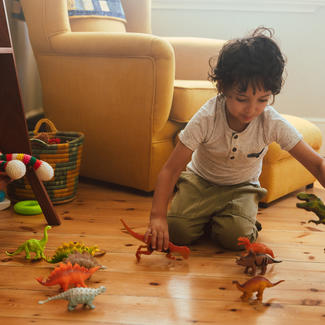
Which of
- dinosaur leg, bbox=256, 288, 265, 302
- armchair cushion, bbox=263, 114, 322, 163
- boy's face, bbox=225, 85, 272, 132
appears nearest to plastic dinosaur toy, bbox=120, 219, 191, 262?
dinosaur leg, bbox=256, 288, 265, 302

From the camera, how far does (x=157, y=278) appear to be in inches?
44.4

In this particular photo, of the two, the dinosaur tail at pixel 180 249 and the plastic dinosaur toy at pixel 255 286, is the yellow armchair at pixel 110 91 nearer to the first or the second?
the dinosaur tail at pixel 180 249

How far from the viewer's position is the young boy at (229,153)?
117 cm

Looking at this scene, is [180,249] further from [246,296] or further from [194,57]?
[194,57]

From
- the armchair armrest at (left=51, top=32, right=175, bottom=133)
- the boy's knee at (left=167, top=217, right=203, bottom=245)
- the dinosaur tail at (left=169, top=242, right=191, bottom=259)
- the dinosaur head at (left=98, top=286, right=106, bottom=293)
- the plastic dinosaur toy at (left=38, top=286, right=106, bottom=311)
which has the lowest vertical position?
the boy's knee at (left=167, top=217, right=203, bottom=245)

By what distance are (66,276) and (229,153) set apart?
0.59 m

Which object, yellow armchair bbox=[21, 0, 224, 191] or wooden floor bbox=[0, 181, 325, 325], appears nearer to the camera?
wooden floor bbox=[0, 181, 325, 325]

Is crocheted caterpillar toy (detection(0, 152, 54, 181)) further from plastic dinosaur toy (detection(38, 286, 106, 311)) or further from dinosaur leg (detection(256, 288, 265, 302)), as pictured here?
dinosaur leg (detection(256, 288, 265, 302))

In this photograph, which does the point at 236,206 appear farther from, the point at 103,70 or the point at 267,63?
the point at 103,70

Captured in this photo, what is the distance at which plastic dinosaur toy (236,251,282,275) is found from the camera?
1.15 m

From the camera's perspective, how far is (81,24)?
1.96 metres

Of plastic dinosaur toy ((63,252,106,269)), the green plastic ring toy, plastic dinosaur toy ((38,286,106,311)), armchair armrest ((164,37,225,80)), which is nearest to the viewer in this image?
plastic dinosaur toy ((38,286,106,311))

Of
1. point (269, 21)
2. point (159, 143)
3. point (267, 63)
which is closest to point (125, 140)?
point (159, 143)

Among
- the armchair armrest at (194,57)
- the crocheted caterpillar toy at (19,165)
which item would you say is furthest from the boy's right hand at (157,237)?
the armchair armrest at (194,57)
